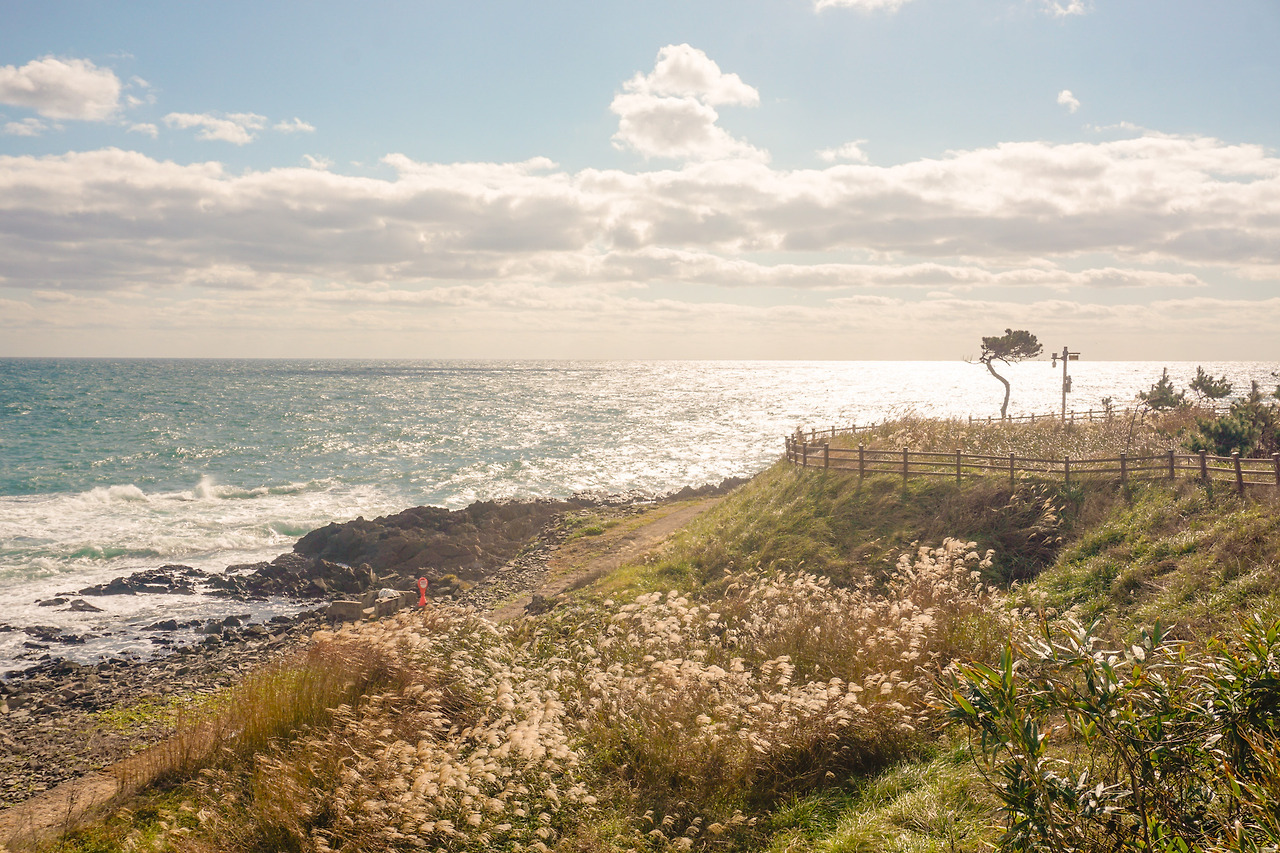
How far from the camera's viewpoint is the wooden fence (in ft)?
48.3

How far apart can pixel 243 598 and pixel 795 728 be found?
2334 centimetres

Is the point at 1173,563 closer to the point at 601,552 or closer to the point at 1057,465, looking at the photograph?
the point at 1057,465

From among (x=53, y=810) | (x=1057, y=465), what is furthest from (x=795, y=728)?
(x=1057, y=465)

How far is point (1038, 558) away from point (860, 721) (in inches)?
389

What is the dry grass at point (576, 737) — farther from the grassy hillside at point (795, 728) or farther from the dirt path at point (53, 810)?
the dirt path at point (53, 810)

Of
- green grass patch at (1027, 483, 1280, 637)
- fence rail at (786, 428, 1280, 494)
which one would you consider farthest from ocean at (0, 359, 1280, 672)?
green grass patch at (1027, 483, 1280, 637)

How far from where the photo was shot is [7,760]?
13.2m

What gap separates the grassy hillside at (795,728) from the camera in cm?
422

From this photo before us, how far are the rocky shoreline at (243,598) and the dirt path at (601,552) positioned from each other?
0.79 metres

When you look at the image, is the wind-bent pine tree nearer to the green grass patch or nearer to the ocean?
the ocean

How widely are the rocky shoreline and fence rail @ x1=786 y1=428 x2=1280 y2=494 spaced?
11274 mm

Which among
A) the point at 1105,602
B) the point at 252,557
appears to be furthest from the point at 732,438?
the point at 1105,602

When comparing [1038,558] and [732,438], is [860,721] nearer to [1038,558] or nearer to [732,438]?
[1038,558]

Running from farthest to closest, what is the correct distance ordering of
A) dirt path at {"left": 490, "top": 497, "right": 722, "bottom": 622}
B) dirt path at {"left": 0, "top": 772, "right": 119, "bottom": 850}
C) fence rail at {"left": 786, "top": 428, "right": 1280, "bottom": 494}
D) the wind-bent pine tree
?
the wind-bent pine tree < dirt path at {"left": 490, "top": 497, "right": 722, "bottom": 622} < fence rail at {"left": 786, "top": 428, "right": 1280, "bottom": 494} < dirt path at {"left": 0, "top": 772, "right": 119, "bottom": 850}
